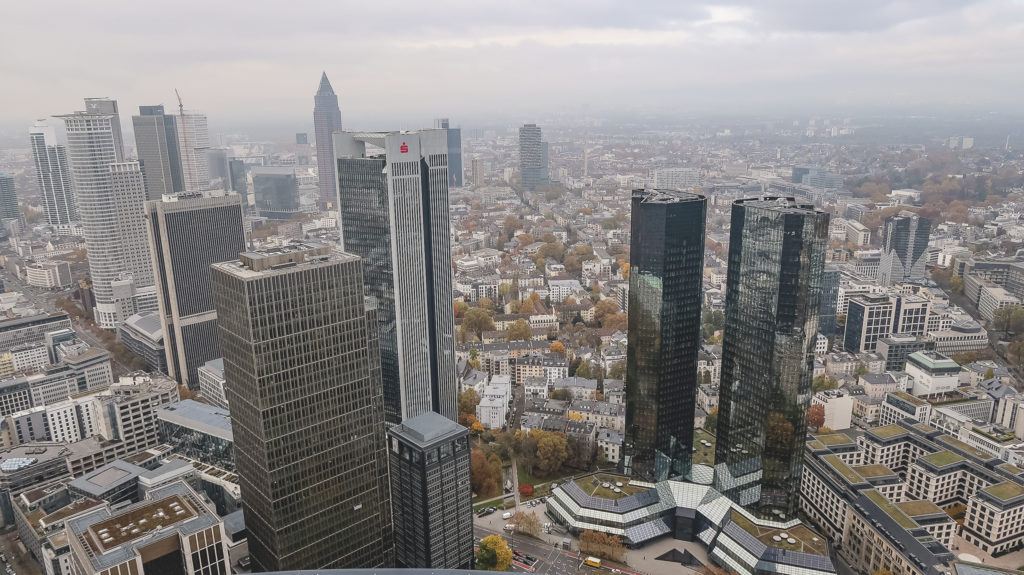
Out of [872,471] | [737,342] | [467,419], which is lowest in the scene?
[467,419]

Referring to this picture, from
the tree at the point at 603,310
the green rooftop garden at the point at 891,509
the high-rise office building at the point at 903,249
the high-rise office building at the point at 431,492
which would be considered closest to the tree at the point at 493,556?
the high-rise office building at the point at 431,492

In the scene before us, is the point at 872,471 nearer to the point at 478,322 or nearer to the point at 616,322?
the point at 616,322

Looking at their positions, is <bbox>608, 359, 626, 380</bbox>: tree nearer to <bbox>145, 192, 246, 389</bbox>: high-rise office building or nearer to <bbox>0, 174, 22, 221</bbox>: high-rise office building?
<bbox>145, 192, 246, 389</bbox>: high-rise office building

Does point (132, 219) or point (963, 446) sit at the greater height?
point (132, 219)

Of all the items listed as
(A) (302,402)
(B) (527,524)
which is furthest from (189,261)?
(B) (527,524)

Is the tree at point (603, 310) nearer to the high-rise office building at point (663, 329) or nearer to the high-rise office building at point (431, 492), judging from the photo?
the high-rise office building at point (663, 329)
